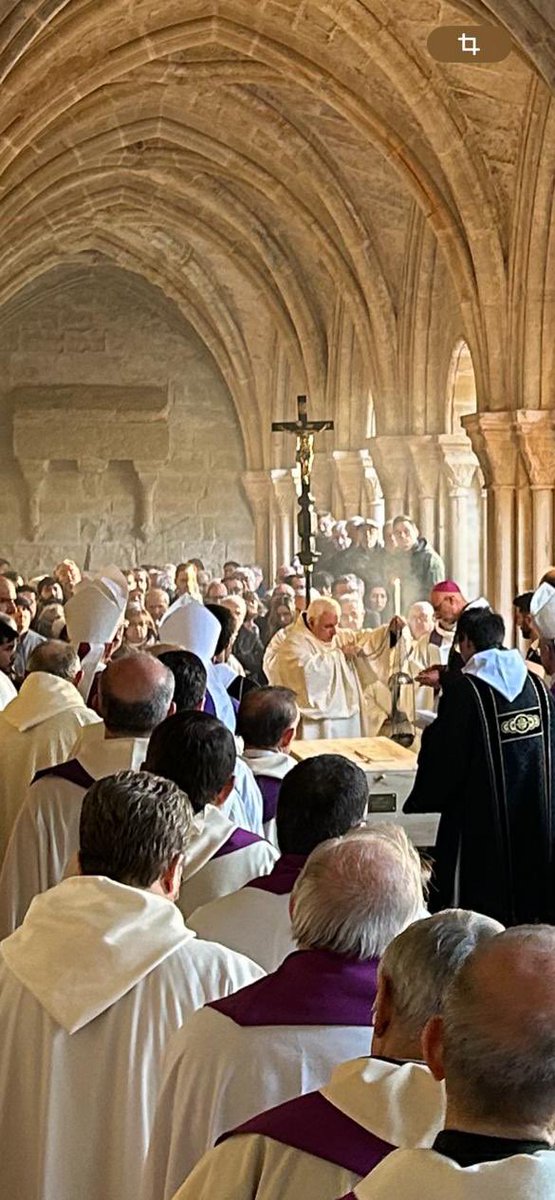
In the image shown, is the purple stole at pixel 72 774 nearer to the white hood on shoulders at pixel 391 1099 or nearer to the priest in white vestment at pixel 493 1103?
the white hood on shoulders at pixel 391 1099

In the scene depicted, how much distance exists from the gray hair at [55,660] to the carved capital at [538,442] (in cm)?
884

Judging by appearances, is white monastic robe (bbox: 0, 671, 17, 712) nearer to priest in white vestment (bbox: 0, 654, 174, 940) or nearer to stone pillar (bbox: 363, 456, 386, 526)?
priest in white vestment (bbox: 0, 654, 174, 940)

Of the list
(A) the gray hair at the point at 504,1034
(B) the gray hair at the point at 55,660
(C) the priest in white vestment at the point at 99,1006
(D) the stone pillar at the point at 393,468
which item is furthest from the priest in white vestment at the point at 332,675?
(D) the stone pillar at the point at 393,468

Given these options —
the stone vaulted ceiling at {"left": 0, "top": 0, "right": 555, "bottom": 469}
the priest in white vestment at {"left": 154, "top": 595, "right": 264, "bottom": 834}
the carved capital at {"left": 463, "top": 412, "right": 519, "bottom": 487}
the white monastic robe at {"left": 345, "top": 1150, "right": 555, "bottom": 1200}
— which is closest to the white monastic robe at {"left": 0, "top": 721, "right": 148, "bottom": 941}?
the priest in white vestment at {"left": 154, "top": 595, "right": 264, "bottom": 834}

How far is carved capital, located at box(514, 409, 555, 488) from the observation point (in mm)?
14945

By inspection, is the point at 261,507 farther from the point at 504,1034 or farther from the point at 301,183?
the point at 504,1034

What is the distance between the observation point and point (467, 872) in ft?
22.7

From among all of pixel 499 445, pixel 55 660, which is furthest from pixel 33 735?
pixel 499 445

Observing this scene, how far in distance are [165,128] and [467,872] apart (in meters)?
14.2

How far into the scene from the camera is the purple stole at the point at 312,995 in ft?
9.54

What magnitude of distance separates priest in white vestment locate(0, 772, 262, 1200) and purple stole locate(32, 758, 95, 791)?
5.91 feet

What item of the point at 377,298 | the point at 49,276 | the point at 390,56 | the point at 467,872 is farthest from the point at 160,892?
the point at 49,276

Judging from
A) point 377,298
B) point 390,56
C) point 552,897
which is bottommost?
point 552,897

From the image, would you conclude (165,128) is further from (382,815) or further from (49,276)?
(382,815)
